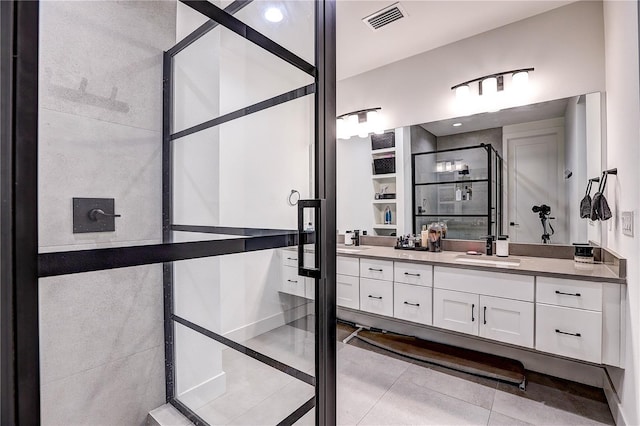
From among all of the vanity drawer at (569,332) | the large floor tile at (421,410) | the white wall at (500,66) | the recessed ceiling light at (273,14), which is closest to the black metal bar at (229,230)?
the recessed ceiling light at (273,14)

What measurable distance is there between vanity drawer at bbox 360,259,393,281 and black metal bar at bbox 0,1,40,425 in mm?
2287

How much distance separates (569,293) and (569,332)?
0.76ft

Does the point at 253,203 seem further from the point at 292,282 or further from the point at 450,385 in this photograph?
the point at 450,385

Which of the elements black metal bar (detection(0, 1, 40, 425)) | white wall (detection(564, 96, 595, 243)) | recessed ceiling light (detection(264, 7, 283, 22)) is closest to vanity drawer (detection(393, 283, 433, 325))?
white wall (detection(564, 96, 595, 243))

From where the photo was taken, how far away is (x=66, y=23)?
65 cm

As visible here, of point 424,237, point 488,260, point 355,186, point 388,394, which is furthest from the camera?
point 355,186

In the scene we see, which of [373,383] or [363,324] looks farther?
[363,324]

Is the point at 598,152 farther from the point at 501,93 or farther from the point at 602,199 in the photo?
the point at 501,93

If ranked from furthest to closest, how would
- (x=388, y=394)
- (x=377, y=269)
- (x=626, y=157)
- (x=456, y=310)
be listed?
(x=377, y=269)
(x=456, y=310)
(x=388, y=394)
(x=626, y=157)

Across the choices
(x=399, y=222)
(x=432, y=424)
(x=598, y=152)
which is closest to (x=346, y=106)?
(x=399, y=222)

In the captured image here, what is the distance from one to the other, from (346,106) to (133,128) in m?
2.83

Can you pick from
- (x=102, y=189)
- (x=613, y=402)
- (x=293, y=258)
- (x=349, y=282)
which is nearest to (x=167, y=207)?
(x=102, y=189)

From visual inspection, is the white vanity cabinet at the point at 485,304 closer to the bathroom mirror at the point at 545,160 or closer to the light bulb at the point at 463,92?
the bathroom mirror at the point at 545,160

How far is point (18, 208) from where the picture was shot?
50 cm
